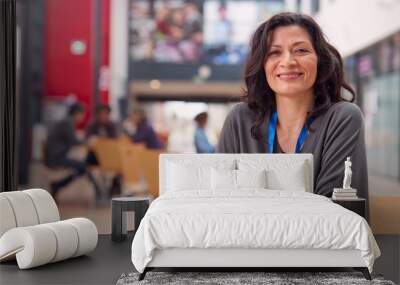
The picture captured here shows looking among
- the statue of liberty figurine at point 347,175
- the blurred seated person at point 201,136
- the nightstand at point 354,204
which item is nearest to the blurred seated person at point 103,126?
the blurred seated person at point 201,136

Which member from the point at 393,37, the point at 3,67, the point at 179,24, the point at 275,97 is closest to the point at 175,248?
the point at 275,97

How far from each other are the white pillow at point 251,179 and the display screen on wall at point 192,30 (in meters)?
13.8

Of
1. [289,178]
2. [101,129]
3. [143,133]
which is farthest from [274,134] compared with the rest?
[101,129]

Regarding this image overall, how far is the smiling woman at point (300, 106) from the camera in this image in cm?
515

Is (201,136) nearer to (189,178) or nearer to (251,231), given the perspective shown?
(189,178)

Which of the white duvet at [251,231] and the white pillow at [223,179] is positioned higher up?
the white pillow at [223,179]

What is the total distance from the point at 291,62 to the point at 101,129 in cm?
554

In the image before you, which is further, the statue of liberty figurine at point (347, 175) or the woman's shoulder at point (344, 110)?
the woman's shoulder at point (344, 110)

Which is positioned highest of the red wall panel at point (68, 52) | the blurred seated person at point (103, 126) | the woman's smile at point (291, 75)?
the red wall panel at point (68, 52)

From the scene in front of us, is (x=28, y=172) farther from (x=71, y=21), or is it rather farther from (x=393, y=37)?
(x=393, y=37)

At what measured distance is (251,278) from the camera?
13.0 ft

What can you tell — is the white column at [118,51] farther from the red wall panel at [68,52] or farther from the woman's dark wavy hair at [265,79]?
the woman's dark wavy hair at [265,79]

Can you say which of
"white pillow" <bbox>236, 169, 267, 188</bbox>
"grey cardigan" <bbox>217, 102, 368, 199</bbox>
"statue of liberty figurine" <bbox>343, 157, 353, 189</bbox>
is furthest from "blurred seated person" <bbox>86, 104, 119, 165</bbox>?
"statue of liberty figurine" <bbox>343, 157, 353, 189</bbox>

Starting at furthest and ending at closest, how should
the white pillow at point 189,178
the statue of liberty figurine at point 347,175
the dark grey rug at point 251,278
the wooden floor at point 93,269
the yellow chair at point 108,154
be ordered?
the yellow chair at point 108,154 → the white pillow at point 189,178 → the statue of liberty figurine at point 347,175 → the wooden floor at point 93,269 → the dark grey rug at point 251,278
